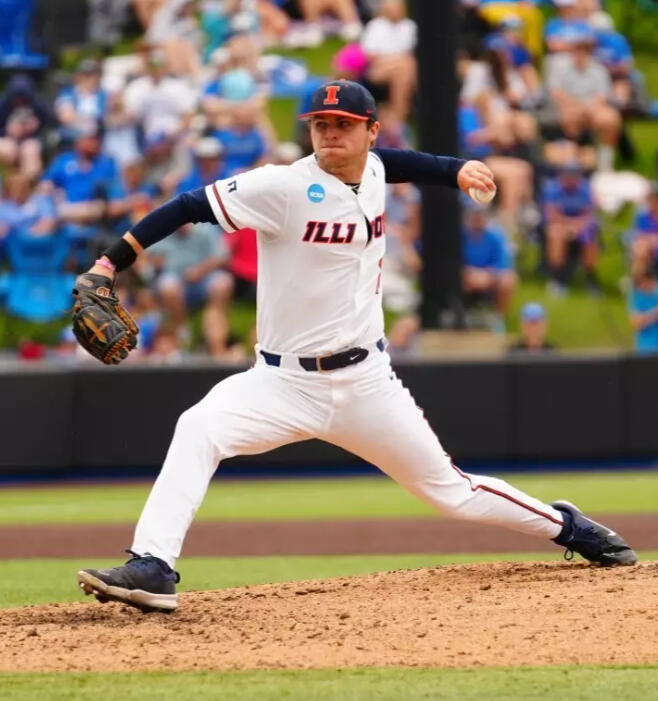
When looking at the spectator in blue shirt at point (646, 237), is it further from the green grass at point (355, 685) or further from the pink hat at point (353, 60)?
the green grass at point (355, 685)

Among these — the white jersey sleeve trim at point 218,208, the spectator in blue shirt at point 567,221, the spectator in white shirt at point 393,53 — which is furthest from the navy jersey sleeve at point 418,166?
the spectator in white shirt at point 393,53

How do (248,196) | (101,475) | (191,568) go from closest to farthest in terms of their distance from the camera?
(248,196) < (191,568) < (101,475)

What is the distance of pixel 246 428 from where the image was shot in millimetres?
5492

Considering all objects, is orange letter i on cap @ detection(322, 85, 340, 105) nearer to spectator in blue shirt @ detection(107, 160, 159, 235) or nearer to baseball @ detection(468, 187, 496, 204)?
baseball @ detection(468, 187, 496, 204)

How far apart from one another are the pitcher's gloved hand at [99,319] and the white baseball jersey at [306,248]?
1.57ft

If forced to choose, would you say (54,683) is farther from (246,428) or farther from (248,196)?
(248,196)

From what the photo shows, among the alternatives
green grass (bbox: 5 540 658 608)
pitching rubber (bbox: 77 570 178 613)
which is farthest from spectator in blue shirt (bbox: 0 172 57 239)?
pitching rubber (bbox: 77 570 178 613)

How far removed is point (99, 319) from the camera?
5398mm

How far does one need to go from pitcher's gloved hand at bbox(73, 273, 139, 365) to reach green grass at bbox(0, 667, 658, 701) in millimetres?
1271

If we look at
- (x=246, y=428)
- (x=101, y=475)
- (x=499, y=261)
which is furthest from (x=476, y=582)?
(x=499, y=261)

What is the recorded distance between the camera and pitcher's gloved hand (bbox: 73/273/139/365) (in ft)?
17.7

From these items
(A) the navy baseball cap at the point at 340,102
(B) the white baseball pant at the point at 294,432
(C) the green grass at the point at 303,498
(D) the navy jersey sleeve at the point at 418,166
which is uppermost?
(A) the navy baseball cap at the point at 340,102

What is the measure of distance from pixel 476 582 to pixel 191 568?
2.09 meters

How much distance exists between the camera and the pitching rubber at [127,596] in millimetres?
5160
